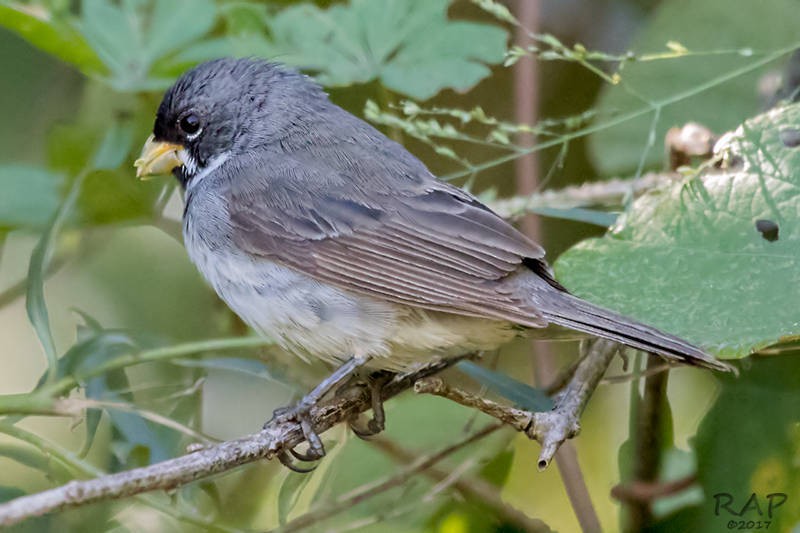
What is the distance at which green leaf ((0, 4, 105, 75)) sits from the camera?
344 cm

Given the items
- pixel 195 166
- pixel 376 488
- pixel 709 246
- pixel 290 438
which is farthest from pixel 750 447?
pixel 195 166

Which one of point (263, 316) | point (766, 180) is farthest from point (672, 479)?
point (263, 316)

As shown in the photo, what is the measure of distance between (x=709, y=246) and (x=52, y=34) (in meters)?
2.27

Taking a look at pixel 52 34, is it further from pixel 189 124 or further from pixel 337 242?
pixel 337 242

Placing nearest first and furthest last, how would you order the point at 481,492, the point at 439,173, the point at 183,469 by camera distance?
1. the point at 183,469
2. the point at 481,492
3. the point at 439,173

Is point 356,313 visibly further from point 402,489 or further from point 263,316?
point 402,489

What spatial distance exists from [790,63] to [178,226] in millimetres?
2227

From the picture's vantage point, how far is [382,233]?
9.51ft

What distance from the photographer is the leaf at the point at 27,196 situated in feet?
12.0

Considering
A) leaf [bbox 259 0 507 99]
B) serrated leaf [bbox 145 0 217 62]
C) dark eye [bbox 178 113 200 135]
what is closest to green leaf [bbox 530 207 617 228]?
leaf [bbox 259 0 507 99]

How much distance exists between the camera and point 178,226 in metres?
3.80

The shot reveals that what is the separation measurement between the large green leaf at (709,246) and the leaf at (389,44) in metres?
0.89

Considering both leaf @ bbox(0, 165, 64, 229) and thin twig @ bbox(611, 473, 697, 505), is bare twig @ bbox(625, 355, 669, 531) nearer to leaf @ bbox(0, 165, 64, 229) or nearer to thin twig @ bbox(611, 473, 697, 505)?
thin twig @ bbox(611, 473, 697, 505)
